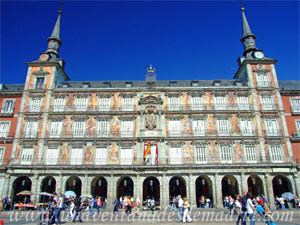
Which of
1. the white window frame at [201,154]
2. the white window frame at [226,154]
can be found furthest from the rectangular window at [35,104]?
the white window frame at [226,154]

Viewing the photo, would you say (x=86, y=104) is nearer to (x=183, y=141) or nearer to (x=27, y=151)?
(x=27, y=151)

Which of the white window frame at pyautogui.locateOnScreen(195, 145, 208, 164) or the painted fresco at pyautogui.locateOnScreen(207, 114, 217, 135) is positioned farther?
the painted fresco at pyautogui.locateOnScreen(207, 114, 217, 135)

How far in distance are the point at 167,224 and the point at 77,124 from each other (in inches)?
896

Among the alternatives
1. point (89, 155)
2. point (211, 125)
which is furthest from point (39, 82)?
point (211, 125)

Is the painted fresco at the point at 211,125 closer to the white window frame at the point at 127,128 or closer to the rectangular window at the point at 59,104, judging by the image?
the white window frame at the point at 127,128

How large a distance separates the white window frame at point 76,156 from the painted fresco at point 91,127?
2404 millimetres

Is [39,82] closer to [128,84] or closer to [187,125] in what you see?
[128,84]

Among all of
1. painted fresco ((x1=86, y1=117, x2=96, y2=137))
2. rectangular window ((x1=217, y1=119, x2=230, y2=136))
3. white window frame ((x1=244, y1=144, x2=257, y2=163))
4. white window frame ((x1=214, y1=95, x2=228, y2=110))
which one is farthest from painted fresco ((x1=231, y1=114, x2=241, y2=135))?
painted fresco ((x1=86, y1=117, x2=96, y2=137))

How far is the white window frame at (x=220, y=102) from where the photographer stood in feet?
112

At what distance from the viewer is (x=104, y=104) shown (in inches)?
1371

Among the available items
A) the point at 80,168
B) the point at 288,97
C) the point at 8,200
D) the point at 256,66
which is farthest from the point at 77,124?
the point at 288,97

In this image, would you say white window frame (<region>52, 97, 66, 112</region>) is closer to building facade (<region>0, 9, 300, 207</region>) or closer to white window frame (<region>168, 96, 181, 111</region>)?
building facade (<region>0, 9, 300, 207</region>)

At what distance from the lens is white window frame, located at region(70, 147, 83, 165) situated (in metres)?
31.6

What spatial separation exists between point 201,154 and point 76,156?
16.7 metres
